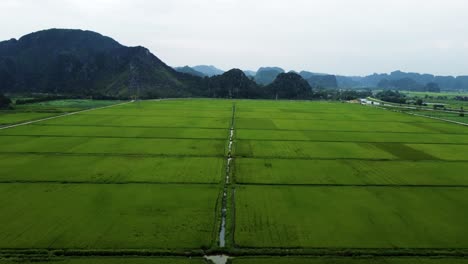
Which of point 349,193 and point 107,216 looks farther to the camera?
point 349,193

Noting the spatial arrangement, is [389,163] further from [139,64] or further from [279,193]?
[139,64]

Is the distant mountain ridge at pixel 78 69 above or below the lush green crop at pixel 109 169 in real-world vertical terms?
above

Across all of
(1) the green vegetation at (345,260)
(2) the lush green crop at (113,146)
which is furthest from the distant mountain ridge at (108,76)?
(1) the green vegetation at (345,260)

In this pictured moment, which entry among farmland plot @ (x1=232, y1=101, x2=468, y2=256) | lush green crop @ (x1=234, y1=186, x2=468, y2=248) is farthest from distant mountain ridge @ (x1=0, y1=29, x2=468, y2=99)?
lush green crop @ (x1=234, y1=186, x2=468, y2=248)

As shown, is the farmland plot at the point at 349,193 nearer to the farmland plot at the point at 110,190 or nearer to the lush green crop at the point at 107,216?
the farmland plot at the point at 110,190

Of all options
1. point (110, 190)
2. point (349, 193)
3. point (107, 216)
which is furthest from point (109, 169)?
point (349, 193)

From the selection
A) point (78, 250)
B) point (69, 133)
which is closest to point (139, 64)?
point (69, 133)

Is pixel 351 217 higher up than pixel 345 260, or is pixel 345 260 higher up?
pixel 351 217

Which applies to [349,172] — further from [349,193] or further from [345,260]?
[345,260]
